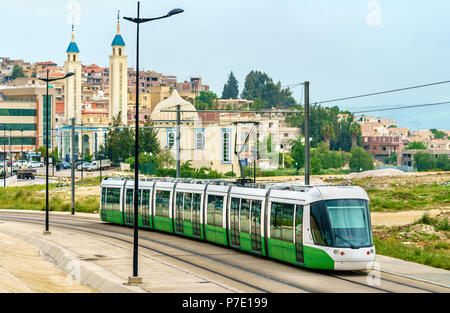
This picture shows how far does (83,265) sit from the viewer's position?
25281mm

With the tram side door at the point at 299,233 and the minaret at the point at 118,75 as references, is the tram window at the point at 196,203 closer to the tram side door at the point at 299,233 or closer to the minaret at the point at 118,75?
the tram side door at the point at 299,233

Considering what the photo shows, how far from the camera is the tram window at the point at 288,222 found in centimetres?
Answer: 2395

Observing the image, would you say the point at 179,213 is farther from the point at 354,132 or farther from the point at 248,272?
the point at 354,132

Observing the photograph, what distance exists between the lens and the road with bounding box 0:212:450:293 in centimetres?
2061

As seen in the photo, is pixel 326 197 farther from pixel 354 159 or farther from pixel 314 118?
pixel 314 118

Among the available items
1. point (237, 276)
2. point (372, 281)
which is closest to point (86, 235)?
point (237, 276)

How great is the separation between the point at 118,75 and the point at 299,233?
13090 centimetres

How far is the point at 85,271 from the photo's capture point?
2406cm

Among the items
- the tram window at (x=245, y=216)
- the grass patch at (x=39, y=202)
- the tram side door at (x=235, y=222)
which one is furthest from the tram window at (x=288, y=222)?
the grass patch at (x=39, y=202)

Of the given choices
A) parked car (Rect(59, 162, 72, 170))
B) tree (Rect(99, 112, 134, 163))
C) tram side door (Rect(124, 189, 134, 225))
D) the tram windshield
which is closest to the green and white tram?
the tram windshield

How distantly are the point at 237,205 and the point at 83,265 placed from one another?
6.23m
